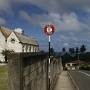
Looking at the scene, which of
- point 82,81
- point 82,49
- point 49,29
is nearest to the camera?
point 49,29

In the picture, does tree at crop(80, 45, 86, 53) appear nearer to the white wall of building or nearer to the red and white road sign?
the white wall of building

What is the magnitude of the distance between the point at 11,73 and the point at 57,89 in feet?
32.9

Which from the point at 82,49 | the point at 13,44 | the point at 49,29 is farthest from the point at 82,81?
the point at 82,49

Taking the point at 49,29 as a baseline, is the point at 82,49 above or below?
above

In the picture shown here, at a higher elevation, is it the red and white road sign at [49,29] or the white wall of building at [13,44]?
the white wall of building at [13,44]

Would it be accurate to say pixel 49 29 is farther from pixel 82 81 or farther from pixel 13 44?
pixel 13 44

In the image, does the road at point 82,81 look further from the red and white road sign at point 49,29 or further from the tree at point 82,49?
the tree at point 82,49

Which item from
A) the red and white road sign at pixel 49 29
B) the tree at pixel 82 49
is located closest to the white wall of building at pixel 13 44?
the red and white road sign at pixel 49 29

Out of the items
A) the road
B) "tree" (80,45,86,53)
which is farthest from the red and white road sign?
"tree" (80,45,86,53)

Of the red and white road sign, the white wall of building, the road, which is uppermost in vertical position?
the white wall of building

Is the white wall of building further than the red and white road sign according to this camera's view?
Yes

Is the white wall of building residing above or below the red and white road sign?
above

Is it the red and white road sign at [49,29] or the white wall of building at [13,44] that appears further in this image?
the white wall of building at [13,44]

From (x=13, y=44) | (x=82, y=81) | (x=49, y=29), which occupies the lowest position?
(x=82, y=81)
